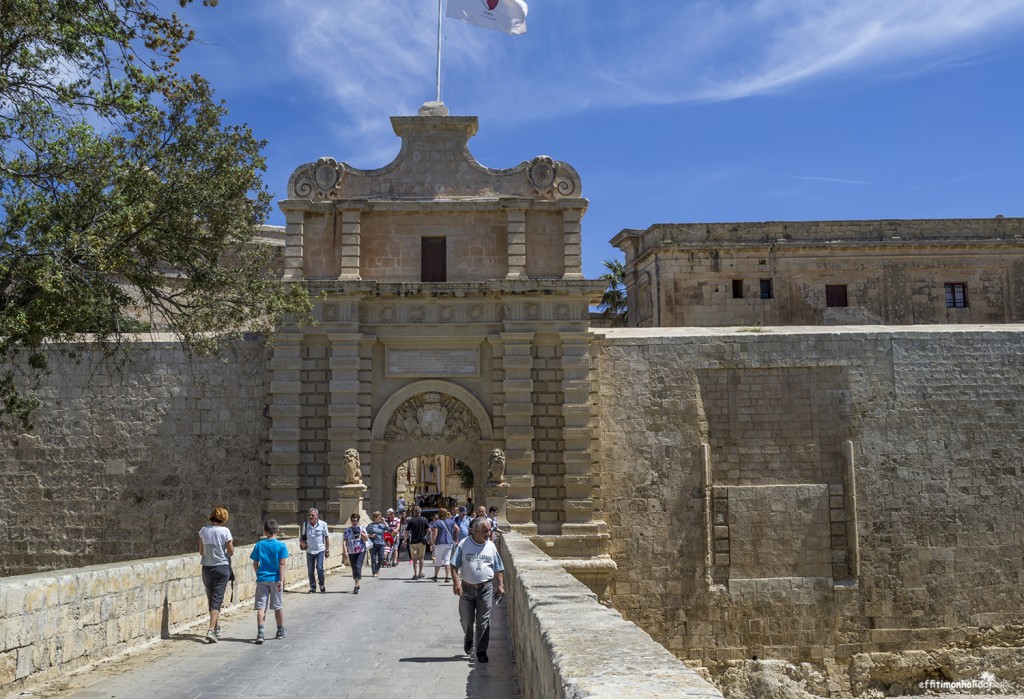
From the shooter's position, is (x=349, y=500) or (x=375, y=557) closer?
(x=375, y=557)

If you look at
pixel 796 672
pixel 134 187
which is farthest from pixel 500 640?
pixel 796 672

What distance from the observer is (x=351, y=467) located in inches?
762

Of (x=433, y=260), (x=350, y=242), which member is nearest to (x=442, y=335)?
(x=433, y=260)

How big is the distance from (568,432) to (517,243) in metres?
3.98

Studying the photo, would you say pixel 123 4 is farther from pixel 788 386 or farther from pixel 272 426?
pixel 788 386

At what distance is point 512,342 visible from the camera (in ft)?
67.6

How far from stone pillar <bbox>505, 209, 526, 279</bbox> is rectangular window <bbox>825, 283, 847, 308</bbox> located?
40.4ft

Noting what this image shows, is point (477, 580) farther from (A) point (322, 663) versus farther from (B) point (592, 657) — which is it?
(B) point (592, 657)

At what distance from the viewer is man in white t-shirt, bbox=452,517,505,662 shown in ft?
29.4

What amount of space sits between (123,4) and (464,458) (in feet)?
40.5

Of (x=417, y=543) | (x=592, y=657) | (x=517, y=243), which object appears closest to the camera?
(x=592, y=657)

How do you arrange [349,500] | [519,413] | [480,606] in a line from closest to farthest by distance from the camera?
[480,606] < [349,500] < [519,413]

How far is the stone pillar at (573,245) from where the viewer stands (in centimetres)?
2074

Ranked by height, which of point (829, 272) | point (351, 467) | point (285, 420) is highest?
point (829, 272)
